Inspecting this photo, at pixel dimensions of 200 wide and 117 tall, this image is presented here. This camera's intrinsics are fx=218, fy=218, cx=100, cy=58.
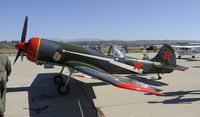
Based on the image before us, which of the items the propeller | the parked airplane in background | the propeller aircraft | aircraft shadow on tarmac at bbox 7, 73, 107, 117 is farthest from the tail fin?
the propeller

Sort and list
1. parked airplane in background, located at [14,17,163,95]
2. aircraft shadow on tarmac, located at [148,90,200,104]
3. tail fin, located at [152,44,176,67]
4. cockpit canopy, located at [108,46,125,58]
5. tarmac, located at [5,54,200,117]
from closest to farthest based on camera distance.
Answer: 1. tarmac, located at [5,54,200,117]
2. aircraft shadow on tarmac, located at [148,90,200,104]
3. parked airplane in background, located at [14,17,163,95]
4. cockpit canopy, located at [108,46,125,58]
5. tail fin, located at [152,44,176,67]

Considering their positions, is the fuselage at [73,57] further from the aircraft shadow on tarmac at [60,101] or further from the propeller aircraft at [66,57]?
the aircraft shadow on tarmac at [60,101]

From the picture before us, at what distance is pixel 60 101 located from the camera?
827cm

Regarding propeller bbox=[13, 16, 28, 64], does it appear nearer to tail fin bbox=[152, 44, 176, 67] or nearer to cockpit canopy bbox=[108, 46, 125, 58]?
cockpit canopy bbox=[108, 46, 125, 58]

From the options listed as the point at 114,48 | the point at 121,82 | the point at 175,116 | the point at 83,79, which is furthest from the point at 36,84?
the point at 175,116

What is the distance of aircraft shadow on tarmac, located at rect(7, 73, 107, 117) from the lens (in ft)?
22.8

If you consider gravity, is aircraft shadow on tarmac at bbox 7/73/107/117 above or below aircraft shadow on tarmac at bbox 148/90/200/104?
below

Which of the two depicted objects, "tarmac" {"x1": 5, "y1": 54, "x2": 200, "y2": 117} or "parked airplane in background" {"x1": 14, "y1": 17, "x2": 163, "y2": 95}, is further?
"parked airplane in background" {"x1": 14, "y1": 17, "x2": 163, "y2": 95}

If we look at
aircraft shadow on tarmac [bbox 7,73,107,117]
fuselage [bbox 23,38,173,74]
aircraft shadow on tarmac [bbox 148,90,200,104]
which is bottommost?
aircraft shadow on tarmac [bbox 7,73,107,117]

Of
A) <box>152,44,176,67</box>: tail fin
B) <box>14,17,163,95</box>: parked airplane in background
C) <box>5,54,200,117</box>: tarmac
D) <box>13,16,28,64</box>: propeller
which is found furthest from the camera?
<box>152,44,176,67</box>: tail fin

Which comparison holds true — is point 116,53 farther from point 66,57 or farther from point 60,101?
point 60,101

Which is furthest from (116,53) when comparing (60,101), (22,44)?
(22,44)

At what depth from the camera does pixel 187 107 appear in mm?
7469

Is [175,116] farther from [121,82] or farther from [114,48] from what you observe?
[114,48]
